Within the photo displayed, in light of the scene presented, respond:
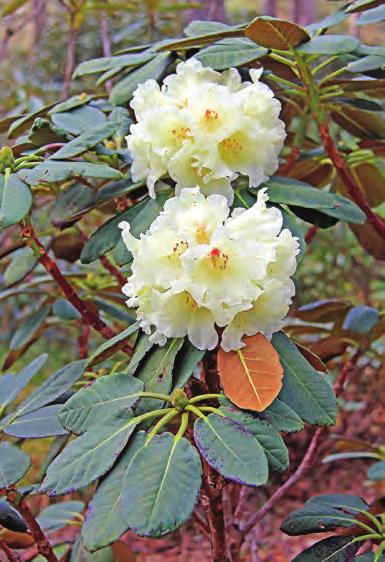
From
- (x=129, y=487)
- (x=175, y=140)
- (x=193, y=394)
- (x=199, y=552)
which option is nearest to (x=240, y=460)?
(x=129, y=487)

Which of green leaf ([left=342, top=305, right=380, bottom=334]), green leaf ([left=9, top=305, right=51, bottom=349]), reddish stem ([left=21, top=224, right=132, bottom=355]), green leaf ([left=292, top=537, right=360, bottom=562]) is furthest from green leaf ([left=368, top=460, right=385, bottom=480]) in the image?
green leaf ([left=9, top=305, right=51, bottom=349])

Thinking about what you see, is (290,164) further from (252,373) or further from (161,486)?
(161,486)

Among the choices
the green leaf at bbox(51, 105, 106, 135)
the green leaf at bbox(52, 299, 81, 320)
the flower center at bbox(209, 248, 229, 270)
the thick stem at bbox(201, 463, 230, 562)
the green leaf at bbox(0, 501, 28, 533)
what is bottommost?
the green leaf at bbox(52, 299, 81, 320)

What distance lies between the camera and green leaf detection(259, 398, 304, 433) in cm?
69

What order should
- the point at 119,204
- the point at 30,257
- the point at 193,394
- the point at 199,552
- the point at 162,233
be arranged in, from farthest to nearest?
the point at 199,552
the point at 30,257
the point at 119,204
the point at 193,394
the point at 162,233

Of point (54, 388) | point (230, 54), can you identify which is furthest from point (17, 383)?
point (230, 54)

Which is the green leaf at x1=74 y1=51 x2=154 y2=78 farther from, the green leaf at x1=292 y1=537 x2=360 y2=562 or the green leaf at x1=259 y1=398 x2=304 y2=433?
the green leaf at x1=292 y1=537 x2=360 y2=562

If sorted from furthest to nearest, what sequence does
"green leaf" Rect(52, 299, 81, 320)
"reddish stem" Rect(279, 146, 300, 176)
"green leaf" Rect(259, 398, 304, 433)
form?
"green leaf" Rect(52, 299, 81, 320)
"reddish stem" Rect(279, 146, 300, 176)
"green leaf" Rect(259, 398, 304, 433)

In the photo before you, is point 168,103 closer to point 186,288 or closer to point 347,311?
point 186,288

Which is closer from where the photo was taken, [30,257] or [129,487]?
[129,487]

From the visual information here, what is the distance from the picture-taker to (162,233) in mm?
749

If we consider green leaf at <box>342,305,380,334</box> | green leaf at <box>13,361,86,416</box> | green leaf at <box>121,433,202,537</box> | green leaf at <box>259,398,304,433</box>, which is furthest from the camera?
green leaf at <box>342,305,380,334</box>

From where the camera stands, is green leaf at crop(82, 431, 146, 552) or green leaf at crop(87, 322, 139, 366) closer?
green leaf at crop(82, 431, 146, 552)

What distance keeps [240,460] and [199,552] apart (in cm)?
167
